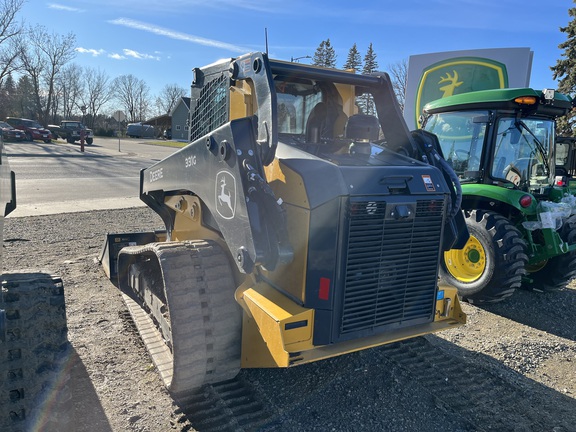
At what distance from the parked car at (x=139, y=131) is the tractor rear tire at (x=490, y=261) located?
54.9 m

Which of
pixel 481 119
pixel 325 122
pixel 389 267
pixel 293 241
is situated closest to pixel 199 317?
pixel 293 241

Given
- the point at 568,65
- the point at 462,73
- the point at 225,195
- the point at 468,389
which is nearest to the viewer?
the point at 225,195

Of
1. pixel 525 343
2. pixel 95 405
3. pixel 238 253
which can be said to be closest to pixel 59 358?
pixel 95 405

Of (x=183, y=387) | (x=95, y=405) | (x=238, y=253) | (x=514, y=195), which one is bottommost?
(x=95, y=405)

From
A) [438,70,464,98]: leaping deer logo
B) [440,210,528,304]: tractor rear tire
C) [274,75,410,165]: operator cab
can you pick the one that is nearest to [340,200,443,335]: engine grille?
[274,75,410,165]: operator cab

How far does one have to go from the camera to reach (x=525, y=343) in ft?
14.9

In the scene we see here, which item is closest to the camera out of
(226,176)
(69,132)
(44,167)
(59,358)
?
(59,358)

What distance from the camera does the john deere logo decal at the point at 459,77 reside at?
13094mm

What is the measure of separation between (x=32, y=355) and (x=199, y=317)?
96 cm

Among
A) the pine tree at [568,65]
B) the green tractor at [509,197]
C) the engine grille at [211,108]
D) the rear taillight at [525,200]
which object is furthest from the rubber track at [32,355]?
the pine tree at [568,65]

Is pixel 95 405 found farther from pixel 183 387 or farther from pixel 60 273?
pixel 60 273

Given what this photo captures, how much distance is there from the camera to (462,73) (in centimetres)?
1374

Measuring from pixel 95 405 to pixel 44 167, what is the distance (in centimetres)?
1680

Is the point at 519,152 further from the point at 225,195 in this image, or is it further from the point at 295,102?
the point at 225,195
